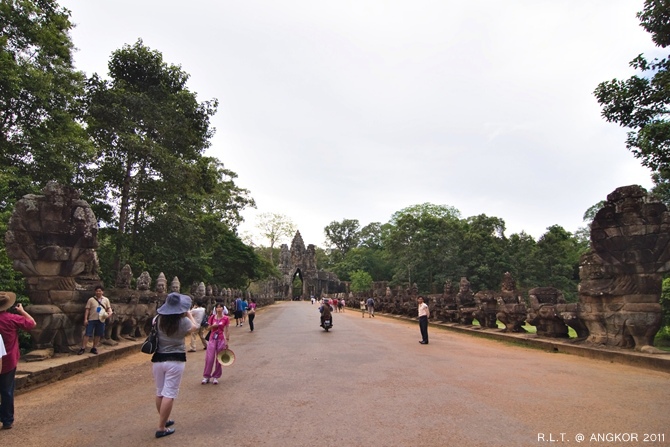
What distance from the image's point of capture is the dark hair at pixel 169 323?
4137 millimetres

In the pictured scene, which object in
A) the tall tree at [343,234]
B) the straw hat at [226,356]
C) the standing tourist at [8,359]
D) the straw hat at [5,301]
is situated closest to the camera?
the standing tourist at [8,359]

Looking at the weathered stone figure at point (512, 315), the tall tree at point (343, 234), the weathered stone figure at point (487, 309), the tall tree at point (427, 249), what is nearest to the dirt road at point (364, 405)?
the weathered stone figure at point (512, 315)

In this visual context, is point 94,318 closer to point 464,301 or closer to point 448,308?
point 464,301

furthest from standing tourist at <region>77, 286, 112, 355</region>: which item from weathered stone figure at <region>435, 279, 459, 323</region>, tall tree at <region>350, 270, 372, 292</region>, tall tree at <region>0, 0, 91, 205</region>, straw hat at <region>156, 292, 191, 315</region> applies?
tall tree at <region>350, 270, 372, 292</region>

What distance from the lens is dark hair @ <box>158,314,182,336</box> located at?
414cm

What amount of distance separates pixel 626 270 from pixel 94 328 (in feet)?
35.9

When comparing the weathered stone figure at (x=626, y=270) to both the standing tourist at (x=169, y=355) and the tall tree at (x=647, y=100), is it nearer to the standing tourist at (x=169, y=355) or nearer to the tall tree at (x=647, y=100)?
the tall tree at (x=647, y=100)

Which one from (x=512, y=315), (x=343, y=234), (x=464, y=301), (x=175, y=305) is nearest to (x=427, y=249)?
(x=464, y=301)

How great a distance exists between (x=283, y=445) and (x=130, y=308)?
324 inches

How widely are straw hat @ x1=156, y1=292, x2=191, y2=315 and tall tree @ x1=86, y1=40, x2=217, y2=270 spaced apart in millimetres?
13341

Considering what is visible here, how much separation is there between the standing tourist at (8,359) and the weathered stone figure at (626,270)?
9880 mm

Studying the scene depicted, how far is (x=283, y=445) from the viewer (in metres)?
3.53

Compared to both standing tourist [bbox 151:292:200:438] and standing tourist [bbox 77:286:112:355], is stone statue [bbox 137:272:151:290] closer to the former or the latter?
standing tourist [bbox 77:286:112:355]

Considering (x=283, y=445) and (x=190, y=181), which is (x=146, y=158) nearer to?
(x=190, y=181)
